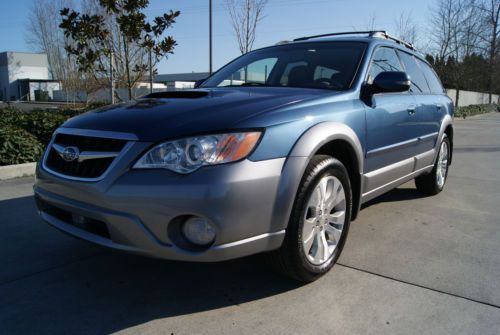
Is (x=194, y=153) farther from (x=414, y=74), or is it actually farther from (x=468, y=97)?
(x=468, y=97)

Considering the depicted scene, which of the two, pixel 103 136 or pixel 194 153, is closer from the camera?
pixel 194 153

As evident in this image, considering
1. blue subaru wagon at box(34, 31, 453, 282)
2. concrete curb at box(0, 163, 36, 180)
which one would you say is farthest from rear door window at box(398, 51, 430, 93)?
concrete curb at box(0, 163, 36, 180)

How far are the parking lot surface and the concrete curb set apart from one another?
2172 mm

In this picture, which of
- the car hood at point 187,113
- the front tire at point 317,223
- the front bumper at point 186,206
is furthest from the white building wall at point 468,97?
the front bumper at point 186,206

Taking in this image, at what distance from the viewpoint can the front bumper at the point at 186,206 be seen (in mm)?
2207

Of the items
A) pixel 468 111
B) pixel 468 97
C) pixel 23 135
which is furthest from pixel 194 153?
pixel 468 97

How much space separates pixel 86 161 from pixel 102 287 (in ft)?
2.90

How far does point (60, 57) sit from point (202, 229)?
29.0 m

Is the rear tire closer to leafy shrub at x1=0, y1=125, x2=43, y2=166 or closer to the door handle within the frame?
the door handle

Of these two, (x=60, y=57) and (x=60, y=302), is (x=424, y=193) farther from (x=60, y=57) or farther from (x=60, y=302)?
(x=60, y=57)

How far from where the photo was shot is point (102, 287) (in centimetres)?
283

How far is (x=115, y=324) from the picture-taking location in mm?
2385

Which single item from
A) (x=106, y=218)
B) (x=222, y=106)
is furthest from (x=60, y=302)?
(x=222, y=106)

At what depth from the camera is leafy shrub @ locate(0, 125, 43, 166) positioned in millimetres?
6184
